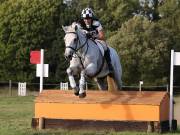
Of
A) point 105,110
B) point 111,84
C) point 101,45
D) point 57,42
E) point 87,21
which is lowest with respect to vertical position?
point 105,110

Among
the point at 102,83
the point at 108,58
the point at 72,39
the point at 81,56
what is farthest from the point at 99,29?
the point at 102,83

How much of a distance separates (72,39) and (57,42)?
3166 centimetres

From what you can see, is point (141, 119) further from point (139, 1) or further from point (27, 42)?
point (139, 1)

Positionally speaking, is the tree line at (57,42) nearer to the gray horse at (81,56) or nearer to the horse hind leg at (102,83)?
the horse hind leg at (102,83)

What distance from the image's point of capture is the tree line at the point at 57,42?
39.5 m

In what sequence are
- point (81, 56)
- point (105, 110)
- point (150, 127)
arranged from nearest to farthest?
point (81, 56), point (150, 127), point (105, 110)

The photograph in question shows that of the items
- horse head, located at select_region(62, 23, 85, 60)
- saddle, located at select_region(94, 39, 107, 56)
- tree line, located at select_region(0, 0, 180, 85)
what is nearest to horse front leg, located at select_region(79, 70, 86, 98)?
horse head, located at select_region(62, 23, 85, 60)

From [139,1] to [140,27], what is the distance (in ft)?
25.0

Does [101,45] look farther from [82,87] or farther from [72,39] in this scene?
[82,87]

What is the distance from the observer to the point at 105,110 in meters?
10.6

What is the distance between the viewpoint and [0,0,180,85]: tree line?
39531 mm

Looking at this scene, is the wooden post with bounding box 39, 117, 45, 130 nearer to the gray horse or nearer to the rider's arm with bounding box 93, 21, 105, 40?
the gray horse

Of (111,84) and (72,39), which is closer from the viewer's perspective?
(72,39)

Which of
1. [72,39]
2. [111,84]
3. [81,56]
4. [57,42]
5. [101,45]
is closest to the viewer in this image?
[72,39]
